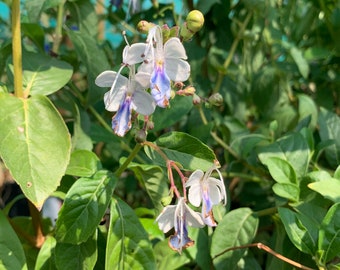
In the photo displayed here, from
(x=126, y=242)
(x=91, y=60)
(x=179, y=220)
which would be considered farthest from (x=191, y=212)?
(x=91, y=60)

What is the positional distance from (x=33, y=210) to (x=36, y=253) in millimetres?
71

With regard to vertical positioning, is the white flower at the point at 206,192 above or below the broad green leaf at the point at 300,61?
above

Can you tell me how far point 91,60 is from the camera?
1037 mm

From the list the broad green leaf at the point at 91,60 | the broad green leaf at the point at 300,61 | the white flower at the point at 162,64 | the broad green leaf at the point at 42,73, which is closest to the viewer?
the white flower at the point at 162,64

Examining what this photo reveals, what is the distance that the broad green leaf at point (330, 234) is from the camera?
30.6 inches

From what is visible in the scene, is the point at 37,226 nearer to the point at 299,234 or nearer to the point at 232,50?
the point at 299,234

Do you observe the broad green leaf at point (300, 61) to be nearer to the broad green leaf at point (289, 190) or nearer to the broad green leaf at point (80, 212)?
the broad green leaf at point (289, 190)

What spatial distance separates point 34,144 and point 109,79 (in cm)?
13

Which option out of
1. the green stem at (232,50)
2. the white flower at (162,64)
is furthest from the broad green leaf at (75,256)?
the green stem at (232,50)

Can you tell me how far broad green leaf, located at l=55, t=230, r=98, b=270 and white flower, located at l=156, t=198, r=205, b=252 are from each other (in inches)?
5.2

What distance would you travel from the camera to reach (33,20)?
1.00 meters

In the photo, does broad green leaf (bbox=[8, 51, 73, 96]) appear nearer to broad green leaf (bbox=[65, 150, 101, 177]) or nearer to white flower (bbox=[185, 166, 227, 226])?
broad green leaf (bbox=[65, 150, 101, 177])

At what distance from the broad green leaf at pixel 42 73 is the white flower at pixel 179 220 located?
0.27 meters

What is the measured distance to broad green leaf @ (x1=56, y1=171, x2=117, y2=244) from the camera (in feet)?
2.48
